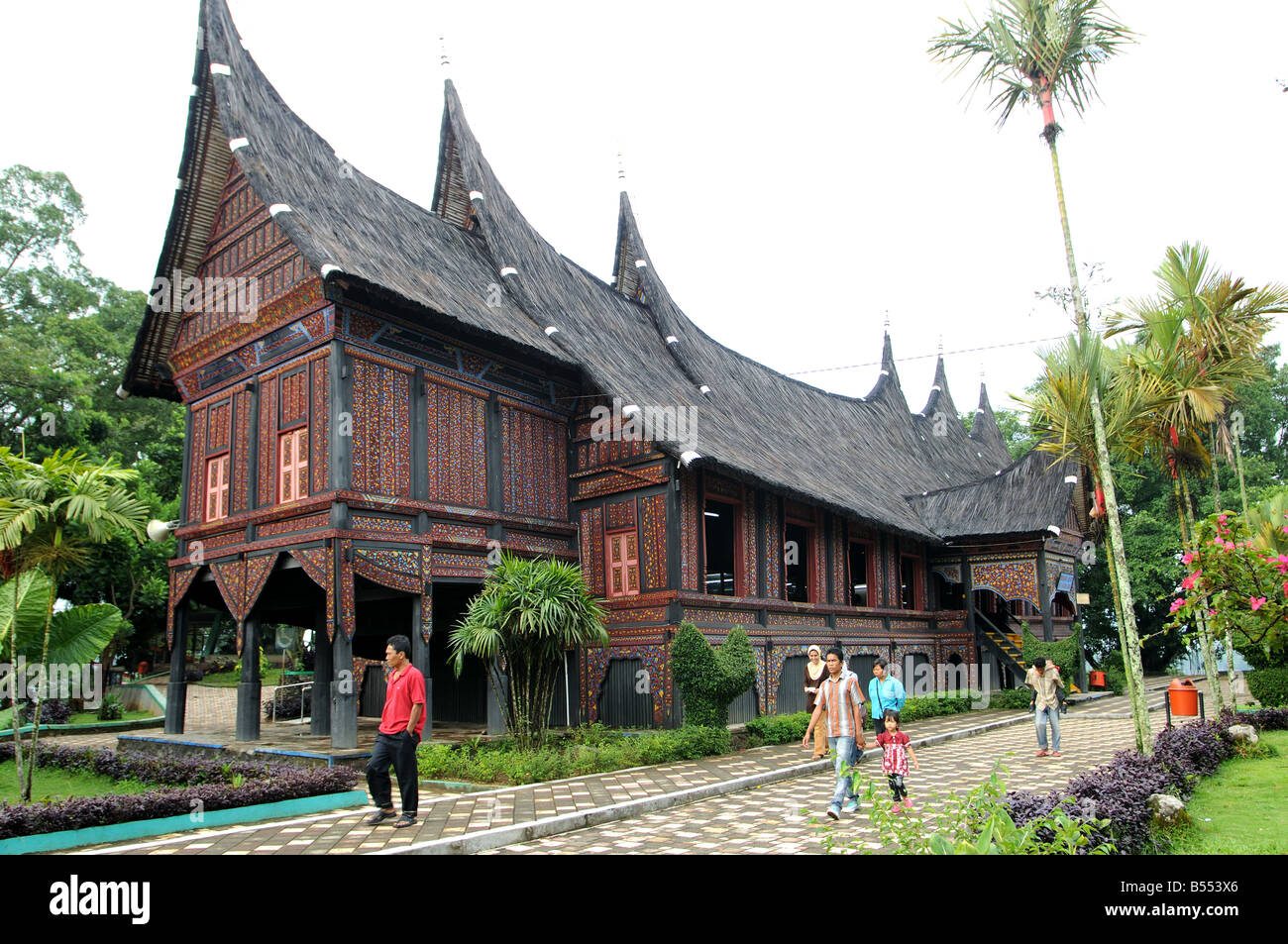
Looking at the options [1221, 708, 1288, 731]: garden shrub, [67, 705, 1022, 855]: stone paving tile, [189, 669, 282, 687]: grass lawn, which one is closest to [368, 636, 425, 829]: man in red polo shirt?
[67, 705, 1022, 855]: stone paving tile

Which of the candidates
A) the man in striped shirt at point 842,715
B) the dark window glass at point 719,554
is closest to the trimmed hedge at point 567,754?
the man in striped shirt at point 842,715

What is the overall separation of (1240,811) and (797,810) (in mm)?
3879

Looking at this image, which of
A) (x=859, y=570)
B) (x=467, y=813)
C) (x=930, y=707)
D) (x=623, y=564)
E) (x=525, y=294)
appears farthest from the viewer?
(x=859, y=570)

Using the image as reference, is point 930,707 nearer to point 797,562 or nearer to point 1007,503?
point 797,562

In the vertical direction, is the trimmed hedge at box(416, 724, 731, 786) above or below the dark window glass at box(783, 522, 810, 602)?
below

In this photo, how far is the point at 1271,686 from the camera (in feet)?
58.5

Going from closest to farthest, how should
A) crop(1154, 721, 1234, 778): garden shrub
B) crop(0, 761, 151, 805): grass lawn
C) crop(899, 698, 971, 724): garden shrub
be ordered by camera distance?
crop(1154, 721, 1234, 778): garden shrub
crop(0, 761, 151, 805): grass lawn
crop(899, 698, 971, 724): garden shrub

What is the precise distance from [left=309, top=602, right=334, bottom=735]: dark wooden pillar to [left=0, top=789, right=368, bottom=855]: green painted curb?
5479mm

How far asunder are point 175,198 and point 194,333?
2219mm

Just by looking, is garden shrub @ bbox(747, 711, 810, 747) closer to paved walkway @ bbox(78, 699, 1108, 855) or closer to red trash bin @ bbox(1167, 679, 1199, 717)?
paved walkway @ bbox(78, 699, 1108, 855)

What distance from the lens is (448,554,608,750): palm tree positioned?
40.1 ft

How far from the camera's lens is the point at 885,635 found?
21.6 metres

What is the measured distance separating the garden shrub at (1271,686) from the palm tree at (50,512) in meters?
19.2

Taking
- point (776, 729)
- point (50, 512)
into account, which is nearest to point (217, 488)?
point (50, 512)
